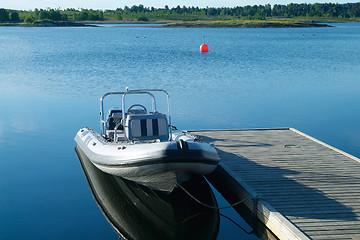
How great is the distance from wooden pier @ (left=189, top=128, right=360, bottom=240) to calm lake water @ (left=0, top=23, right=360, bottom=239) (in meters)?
0.72

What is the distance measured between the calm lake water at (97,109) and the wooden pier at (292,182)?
725 mm

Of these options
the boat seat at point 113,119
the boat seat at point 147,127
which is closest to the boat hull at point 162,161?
the boat seat at point 147,127

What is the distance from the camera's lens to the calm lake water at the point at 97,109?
837 centimetres

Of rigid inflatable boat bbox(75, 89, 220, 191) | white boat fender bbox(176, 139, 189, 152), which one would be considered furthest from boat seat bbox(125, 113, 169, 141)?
white boat fender bbox(176, 139, 189, 152)

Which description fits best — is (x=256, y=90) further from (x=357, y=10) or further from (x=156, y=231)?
(x=357, y=10)

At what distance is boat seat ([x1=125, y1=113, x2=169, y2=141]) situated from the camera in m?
8.89

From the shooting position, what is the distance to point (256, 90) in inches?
835

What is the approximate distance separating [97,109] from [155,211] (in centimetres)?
923

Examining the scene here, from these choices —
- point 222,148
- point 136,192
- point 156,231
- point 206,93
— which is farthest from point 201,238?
point 206,93

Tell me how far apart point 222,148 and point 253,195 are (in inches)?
123

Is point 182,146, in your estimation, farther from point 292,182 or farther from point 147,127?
point 292,182

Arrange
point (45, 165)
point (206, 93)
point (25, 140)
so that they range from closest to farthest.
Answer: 1. point (45, 165)
2. point (25, 140)
3. point (206, 93)

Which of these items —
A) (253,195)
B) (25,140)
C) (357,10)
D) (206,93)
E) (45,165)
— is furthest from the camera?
(357,10)

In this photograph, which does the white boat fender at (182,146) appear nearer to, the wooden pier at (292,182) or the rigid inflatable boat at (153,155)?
the rigid inflatable boat at (153,155)
